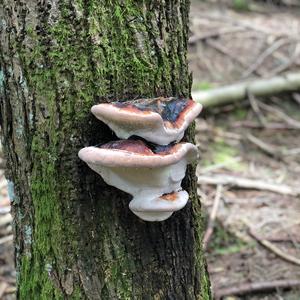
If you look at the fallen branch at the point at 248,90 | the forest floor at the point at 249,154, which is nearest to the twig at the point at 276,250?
the forest floor at the point at 249,154

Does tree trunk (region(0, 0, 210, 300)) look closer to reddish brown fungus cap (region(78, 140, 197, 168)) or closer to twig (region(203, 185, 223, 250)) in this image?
reddish brown fungus cap (region(78, 140, 197, 168))

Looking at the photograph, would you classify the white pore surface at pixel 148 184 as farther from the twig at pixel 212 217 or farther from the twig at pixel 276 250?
the twig at pixel 276 250

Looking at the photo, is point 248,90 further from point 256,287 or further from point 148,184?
point 148,184

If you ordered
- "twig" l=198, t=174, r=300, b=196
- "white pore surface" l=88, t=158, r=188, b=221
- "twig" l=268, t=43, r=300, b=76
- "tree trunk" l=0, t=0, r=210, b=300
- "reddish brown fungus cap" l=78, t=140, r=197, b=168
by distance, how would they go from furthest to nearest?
"twig" l=268, t=43, r=300, b=76
"twig" l=198, t=174, r=300, b=196
"tree trunk" l=0, t=0, r=210, b=300
"white pore surface" l=88, t=158, r=188, b=221
"reddish brown fungus cap" l=78, t=140, r=197, b=168

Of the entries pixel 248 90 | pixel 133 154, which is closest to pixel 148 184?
pixel 133 154

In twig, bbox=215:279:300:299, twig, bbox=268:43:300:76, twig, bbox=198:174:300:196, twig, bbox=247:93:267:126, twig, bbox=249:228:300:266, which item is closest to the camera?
twig, bbox=215:279:300:299

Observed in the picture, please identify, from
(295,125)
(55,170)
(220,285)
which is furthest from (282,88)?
(55,170)

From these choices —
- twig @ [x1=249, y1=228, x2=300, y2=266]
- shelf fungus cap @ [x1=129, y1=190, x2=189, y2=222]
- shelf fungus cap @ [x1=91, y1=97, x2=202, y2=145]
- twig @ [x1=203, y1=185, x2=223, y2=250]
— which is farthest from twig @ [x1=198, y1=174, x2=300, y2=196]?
shelf fungus cap @ [x1=91, y1=97, x2=202, y2=145]
